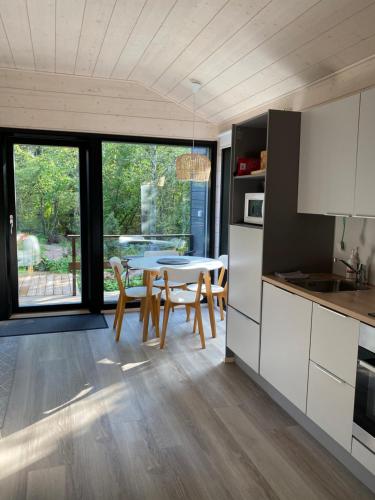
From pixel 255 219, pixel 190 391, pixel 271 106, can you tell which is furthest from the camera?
pixel 271 106

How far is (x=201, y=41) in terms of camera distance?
3.37 meters

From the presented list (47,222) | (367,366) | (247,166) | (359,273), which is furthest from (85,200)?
(367,366)

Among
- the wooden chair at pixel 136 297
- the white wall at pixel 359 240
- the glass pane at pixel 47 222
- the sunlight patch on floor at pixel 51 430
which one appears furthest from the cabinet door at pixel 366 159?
the glass pane at pixel 47 222

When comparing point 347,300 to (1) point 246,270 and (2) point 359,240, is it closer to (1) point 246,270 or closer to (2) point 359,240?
(2) point 359,240

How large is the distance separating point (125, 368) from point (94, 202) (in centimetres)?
218

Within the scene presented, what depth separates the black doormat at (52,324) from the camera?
4.46 metres

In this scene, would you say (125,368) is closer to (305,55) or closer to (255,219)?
(255,219)

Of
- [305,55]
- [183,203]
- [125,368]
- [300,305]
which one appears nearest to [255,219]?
[300,305]

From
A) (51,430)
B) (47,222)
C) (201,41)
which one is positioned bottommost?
(51,430)

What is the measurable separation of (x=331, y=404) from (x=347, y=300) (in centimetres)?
57

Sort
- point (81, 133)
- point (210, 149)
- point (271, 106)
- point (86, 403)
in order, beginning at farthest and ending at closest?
point (210, 149)
point (81, 133)
point (271, 106)
point (86, 403)

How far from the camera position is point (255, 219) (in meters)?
3.34

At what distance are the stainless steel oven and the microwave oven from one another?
4.46 feet

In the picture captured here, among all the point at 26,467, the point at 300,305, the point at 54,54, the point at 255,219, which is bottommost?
the point at 26,467
